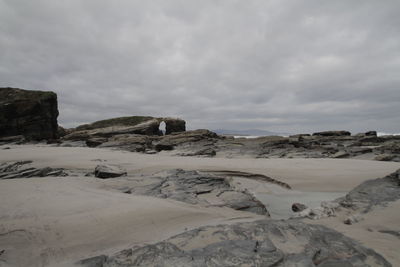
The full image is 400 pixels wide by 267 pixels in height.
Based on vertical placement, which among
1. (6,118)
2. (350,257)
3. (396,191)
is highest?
(6,118)

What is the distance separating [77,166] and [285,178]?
571 centimetres

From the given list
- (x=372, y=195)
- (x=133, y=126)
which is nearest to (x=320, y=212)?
(x=372, y=195)

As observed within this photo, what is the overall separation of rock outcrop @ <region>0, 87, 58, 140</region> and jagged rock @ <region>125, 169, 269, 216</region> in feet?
95.3

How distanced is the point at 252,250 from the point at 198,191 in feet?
6.68

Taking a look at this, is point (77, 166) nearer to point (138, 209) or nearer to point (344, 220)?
point (138, 209)

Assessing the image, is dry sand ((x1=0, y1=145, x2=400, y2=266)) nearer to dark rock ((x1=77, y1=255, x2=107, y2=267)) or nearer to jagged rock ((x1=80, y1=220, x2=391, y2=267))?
dark rock ((x1=77, y1=255, x2=107, y2=267))

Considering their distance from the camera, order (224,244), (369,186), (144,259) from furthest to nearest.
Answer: (369,186), (224,244), (144,259)

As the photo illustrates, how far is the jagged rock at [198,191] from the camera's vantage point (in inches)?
132

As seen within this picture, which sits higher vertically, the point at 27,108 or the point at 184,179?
the point at 27,108

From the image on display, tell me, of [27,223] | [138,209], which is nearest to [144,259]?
[138,209]

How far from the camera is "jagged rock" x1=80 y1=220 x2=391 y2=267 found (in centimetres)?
171

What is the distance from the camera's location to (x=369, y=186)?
3473mm

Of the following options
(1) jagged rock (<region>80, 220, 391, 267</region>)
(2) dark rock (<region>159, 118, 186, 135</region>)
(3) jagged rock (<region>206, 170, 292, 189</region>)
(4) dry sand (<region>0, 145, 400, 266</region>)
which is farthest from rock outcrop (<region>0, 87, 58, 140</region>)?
(1) jagged rock (<region>80, 220, 391, 267</region>)

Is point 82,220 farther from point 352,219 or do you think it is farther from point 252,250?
point 352,219
